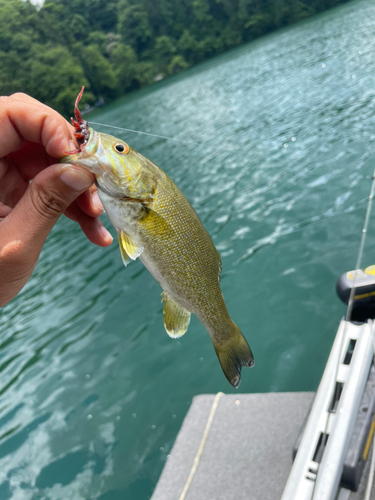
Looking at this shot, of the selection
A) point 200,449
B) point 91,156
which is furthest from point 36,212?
point 200,449

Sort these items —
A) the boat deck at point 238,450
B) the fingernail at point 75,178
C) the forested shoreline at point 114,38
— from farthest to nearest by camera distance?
the forested shoreline at point 114,38 < the boat deck at point 238,450 < the fingernail at point 75,178

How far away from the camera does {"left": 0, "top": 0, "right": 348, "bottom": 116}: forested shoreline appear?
6106cm

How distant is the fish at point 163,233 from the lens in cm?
189

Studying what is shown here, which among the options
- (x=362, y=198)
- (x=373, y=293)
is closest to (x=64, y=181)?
(x=373, y=293)

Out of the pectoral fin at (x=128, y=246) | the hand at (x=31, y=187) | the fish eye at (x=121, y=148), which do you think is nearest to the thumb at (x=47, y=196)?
the hand at (x=31, y=187)

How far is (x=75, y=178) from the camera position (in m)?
1.86

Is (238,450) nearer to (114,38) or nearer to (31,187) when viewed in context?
(31,187)

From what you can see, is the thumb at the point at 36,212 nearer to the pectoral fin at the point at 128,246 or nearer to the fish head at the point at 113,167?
the fish head at the point at 113,167

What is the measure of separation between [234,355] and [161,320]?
540 cm

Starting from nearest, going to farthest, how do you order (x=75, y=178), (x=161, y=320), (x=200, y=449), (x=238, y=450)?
1. (x=75, y=178)
2. (x=238, y=450)
3. (x=200, y=449)
4. (x=161, y=320)

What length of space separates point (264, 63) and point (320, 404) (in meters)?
34.2

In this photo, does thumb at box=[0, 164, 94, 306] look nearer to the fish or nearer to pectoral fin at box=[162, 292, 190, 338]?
the fish

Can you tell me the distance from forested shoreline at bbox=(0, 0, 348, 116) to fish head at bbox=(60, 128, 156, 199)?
191 feet

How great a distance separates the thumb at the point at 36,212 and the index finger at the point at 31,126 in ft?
0.70
